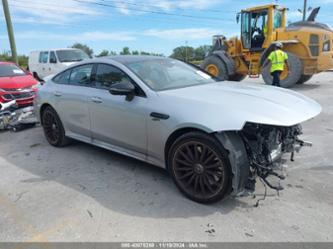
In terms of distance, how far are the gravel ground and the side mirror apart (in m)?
1.12

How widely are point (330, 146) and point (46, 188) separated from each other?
443 cm

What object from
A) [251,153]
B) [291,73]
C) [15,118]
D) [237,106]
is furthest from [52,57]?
[251,153]

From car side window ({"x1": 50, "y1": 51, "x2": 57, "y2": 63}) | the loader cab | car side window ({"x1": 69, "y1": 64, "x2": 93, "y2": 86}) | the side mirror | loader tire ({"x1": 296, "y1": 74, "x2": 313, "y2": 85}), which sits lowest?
loader tire ({"x1": 296, "y1": 74, "x2": 313, "y2": 85})

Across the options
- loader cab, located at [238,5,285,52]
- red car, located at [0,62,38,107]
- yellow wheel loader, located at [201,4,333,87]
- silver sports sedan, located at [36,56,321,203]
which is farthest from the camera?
loader cab, located at [238,5,285,52]

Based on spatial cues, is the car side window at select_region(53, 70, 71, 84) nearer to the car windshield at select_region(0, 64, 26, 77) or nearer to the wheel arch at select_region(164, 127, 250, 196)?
the wheel arch at select_region(164, 127, 250, 196)

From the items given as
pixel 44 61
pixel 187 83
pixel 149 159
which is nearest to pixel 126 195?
pixel 149 159

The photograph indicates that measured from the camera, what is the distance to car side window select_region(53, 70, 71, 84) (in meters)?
5.33

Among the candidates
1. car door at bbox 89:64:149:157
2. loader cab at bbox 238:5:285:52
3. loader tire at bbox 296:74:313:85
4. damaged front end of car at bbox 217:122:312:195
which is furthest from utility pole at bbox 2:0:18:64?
damaged front end of car at bbox 217:122:312:195

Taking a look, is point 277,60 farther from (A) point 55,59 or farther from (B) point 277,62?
(A) point 55,59

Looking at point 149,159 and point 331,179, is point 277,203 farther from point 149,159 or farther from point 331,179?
point 149,159

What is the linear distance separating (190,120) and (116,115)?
4.15ft

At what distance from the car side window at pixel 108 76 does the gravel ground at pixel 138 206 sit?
1196 millimetres

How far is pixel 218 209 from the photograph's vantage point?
3314 millimetres

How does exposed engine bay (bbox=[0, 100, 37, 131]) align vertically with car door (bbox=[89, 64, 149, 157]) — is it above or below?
below
